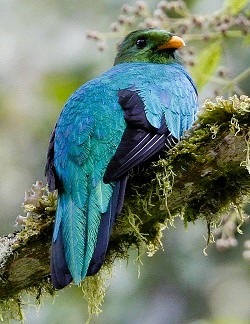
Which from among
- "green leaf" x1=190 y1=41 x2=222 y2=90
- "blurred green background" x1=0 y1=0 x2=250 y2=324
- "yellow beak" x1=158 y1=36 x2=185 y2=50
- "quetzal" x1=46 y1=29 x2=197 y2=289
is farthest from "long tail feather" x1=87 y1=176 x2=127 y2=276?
"blurred green background" x1=0 y1=0 x2=250 y2=324

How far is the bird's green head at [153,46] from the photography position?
4633 mm

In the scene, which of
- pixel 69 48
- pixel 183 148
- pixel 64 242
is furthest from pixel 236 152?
pixel 69 48

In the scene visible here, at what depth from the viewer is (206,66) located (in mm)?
3885

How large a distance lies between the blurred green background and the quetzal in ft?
6.11

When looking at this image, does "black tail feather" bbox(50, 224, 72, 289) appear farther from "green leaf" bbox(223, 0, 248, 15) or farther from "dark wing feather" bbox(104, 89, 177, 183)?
"green leaf" bbox(223, 0, 248, 15)

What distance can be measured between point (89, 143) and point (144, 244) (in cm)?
49

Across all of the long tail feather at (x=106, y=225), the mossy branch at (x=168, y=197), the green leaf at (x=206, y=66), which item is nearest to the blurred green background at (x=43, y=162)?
the green leaf at (x=206, y=66)

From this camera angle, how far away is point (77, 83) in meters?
6.75

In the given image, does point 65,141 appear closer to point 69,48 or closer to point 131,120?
point 131,120

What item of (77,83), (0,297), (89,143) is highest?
(77,83)

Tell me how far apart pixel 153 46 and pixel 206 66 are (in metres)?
0.85

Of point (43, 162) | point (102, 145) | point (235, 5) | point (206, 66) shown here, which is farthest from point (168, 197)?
point (43, 162)

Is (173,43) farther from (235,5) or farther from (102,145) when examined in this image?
(102,145)

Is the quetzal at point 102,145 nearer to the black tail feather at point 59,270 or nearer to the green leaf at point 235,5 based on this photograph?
the black tail feather at point 59,270
